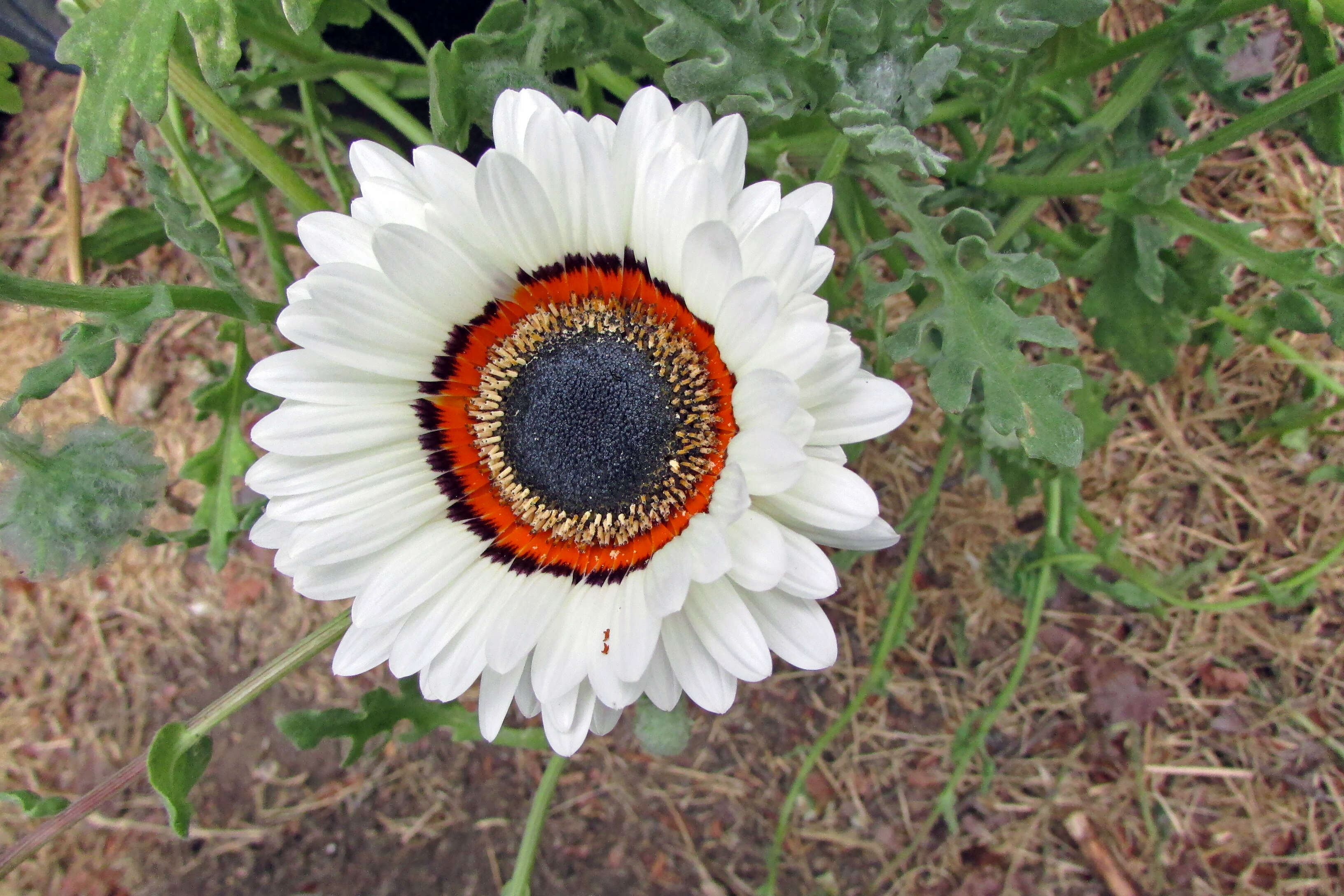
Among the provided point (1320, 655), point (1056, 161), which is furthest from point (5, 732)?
point (1320, 655)

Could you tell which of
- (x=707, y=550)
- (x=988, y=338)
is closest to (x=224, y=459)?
(x=707, y=550)

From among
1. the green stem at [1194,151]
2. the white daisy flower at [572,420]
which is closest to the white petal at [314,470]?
the white daisy flower at [572,420]

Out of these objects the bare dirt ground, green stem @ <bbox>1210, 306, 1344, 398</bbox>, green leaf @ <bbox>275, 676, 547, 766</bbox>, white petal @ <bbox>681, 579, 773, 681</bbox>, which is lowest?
the bare dirt ground

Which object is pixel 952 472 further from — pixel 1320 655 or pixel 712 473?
pixel 712 473

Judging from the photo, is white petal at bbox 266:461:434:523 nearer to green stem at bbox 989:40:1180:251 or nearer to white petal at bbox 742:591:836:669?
white petal at bbox 742:591:836:669

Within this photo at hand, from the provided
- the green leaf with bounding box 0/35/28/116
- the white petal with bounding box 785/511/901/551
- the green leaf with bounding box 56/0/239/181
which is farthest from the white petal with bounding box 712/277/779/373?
the green leaf with bounding box 0/35/28/116

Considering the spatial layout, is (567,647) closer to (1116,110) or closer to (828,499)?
(828,499)
